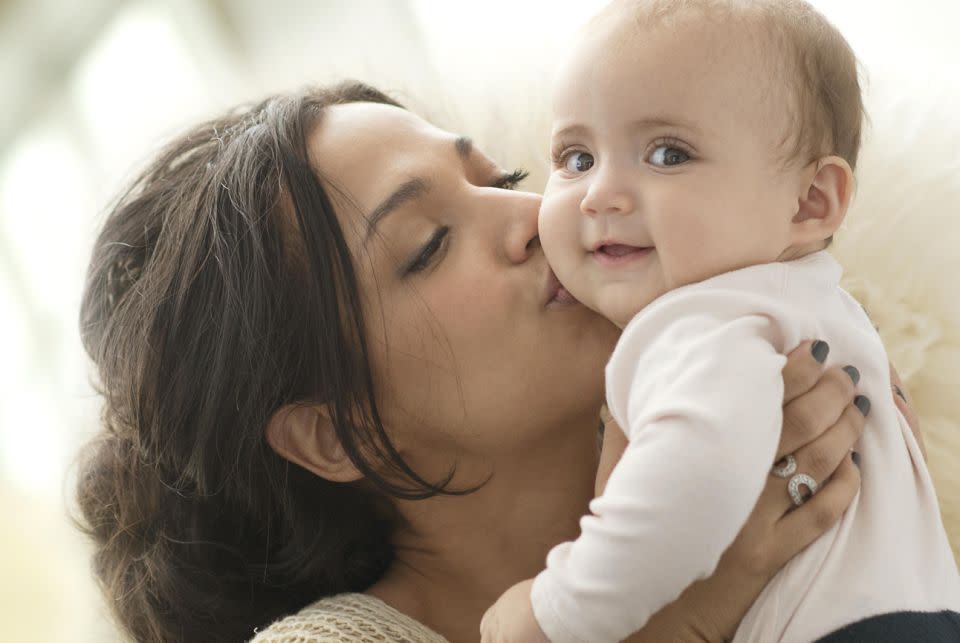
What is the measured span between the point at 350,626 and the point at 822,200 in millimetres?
790

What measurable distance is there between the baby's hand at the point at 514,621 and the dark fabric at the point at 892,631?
272 millimetres

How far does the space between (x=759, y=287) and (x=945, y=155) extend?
0.78 meters

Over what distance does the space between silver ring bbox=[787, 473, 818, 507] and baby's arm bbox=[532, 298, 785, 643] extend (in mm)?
198

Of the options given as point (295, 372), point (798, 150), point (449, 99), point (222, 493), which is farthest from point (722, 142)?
point (449, 99)

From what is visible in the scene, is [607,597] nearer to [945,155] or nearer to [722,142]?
[722,142]

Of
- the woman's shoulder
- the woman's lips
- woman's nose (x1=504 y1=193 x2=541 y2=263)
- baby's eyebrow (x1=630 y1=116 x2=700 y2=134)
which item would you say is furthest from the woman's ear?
baby's eyebrow (x1=630 y1=116 x2=700 y2=134)

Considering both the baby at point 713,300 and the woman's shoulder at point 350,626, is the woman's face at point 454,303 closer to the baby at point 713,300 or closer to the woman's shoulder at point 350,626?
the baby at point 713,300

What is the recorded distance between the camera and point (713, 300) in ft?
2.90

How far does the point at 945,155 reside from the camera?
152cm

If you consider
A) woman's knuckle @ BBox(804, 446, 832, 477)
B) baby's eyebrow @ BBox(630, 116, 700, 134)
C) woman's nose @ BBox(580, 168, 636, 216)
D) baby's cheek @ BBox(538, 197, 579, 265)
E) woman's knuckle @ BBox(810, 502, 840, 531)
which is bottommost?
woman's knuckle @ BBox(810, 502, 840, 531)

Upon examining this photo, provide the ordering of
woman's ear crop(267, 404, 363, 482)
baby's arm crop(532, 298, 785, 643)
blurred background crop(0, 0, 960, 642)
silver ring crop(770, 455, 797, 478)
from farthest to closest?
blurred background crop(0, 0, 960, 642), woman's ear crop(267, 404, 363, 482), silver ring crop(770, 455, 797, 478), baby's arm crop(532, 298, 785, 643)

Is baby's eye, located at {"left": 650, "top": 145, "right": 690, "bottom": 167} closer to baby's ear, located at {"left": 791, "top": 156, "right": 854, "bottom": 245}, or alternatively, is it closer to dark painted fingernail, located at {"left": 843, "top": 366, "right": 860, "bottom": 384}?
baby's ear, located at {"left": 791, "top": 156, "right": 854, "bottom": 245}

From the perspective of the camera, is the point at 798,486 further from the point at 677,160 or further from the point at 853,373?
the point at 677,160

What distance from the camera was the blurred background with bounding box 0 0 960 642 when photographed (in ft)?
5.69
